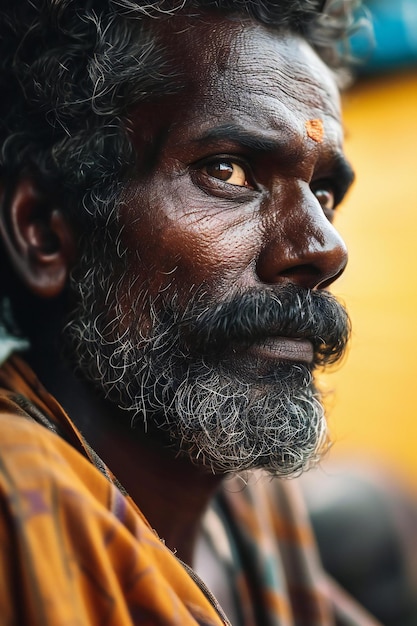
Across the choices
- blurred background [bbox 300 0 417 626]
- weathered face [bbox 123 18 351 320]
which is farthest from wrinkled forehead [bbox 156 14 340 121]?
blurred background [bbox 300 0 417 626]

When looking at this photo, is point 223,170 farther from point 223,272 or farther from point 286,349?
point 286,349

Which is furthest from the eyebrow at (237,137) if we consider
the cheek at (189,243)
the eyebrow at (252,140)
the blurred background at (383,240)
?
the blurred background at (383,240)

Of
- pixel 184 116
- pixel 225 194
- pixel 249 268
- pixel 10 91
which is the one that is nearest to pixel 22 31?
pixel 10 91

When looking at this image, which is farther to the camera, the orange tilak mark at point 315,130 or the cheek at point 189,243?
the orange tilak mark at point 315,130

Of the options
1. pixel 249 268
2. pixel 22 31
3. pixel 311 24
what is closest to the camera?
pixel 249 268

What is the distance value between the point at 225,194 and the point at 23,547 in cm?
86

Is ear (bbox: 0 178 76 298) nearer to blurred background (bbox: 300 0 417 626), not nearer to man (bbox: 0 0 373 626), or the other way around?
man (bbox: 0 0 373 626)

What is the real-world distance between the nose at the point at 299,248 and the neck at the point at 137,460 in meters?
0.45

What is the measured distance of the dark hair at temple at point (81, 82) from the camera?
5.30ft

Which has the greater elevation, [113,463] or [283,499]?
[113,463]

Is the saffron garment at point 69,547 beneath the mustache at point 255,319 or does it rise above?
beneath

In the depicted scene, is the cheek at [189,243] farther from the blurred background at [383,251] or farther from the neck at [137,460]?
the blurred background at [383,251]

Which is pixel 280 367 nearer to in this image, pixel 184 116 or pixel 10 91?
pixel 184 116

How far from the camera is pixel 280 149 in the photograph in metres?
1.57
